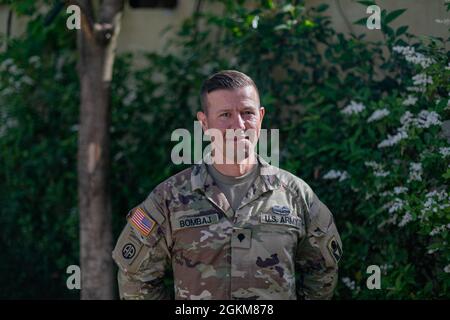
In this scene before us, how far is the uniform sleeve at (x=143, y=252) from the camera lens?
124 inches

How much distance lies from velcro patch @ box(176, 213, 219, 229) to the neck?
18 centimetres

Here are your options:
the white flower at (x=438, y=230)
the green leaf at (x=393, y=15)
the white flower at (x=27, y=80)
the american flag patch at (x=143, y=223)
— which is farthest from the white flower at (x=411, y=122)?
the white flower at (x=27, y=80)

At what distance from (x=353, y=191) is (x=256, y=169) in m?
1.65

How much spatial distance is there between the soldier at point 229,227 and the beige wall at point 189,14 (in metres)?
2.13

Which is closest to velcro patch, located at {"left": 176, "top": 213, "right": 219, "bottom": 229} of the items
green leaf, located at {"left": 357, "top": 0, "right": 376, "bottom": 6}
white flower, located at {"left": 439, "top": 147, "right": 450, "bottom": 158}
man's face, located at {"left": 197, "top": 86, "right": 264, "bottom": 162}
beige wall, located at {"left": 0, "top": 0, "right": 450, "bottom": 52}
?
man's face, located at {"left": 197, "top": 86, "right": 264, "bottom": 162}

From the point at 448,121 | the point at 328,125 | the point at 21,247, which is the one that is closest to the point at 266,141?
the point at 328,125

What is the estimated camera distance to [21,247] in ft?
20.8

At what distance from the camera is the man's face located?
10.1 feet

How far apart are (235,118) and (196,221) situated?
43 cm

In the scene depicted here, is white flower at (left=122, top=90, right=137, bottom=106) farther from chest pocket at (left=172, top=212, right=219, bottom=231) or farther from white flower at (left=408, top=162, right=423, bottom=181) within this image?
chest pocket at (left=172, top=212, right=219, bottom=231)

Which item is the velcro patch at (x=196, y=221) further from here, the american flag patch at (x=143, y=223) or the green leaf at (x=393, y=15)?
the green leaf at (x=393, y=15)

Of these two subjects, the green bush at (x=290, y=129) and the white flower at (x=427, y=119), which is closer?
the white flower at (x=427, y=119)

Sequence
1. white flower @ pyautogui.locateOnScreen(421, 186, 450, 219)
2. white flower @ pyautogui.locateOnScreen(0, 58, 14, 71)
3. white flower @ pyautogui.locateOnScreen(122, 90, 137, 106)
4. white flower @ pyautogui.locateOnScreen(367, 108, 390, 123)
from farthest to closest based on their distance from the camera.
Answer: white flower @ pyautogui.locateOnScreen(0, 58, 14, 71) → white flower @ pyautogui.locateOnScreen(122, 90, 137, 106) → white flower @ pyautogui.locateOnScreen(367, 108, 390, 123) → white flower @ pyautogui.locateOnScreen(421, 186, 450, 219)

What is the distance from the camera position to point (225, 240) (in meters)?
3.09
